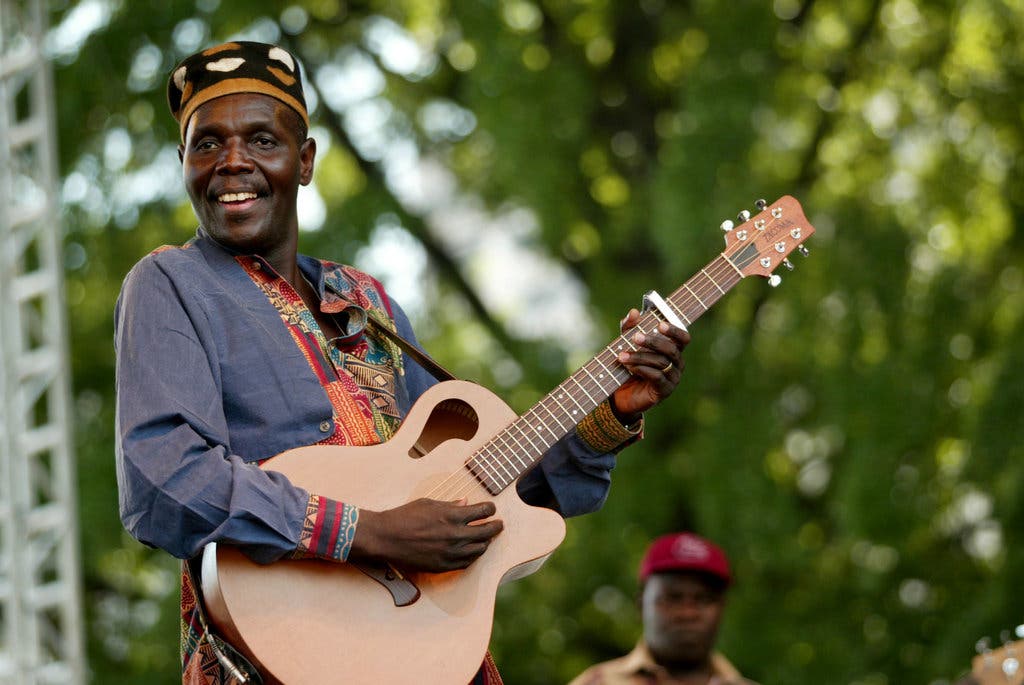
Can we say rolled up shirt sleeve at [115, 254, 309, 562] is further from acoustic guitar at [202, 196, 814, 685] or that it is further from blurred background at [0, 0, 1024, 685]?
blurred background at [0, 0, 1024, 685]

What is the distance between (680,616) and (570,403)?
2755 mm

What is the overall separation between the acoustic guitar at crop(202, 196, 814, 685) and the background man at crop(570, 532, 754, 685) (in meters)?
2.70

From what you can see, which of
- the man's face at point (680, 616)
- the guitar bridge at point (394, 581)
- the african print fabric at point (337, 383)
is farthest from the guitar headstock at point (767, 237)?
the man's face at point (680, 616)

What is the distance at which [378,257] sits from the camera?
36.3 feet

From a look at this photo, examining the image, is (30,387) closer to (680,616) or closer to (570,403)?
(680,616)

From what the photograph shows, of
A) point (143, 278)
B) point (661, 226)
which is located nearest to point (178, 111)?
point (143, 278)

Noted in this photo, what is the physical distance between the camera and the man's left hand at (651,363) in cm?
314

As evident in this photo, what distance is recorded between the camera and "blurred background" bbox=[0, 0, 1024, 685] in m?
10.4

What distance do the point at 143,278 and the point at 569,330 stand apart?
8.45 meters

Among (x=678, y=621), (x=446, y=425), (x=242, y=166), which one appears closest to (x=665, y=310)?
(x=446, y=425)

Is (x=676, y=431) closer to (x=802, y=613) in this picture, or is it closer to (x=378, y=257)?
(x=802, y=613)

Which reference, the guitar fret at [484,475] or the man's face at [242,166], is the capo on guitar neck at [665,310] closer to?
the guitar fret at [484,475]

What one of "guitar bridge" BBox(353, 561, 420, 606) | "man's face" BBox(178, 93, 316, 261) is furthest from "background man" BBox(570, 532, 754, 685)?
"man's face" BBox(178, 93, 316, 261)

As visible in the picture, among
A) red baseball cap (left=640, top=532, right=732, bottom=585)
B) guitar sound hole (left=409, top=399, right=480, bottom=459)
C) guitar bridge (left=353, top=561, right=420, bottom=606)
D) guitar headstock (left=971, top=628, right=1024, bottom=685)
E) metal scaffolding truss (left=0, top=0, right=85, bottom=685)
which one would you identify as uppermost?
metal scaffolding truss (left=0, top=0, right=85, bottom=685)
